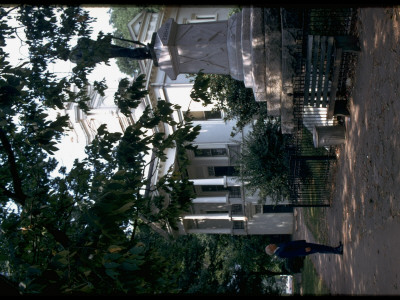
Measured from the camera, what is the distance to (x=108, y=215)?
14.1 feet

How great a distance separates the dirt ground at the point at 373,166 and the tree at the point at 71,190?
10.7 ft

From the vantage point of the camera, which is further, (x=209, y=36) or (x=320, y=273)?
(x=320, y=273)

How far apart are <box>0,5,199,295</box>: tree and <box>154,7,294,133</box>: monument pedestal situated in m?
1.97

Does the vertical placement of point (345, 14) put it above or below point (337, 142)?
above

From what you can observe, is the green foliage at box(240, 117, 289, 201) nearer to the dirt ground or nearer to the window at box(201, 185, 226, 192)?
the dirt ground

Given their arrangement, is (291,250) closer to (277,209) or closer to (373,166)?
(373,166)

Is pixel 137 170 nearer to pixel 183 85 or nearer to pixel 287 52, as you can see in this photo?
pixel 287 52

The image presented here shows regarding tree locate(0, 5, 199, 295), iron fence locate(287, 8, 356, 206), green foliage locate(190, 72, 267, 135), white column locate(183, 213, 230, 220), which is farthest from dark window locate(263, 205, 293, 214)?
tree locate(0, 5, 199, 295)

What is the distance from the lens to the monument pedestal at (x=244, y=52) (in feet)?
24.0

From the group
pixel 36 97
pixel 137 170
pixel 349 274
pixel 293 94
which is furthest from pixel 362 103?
pixel 36 97

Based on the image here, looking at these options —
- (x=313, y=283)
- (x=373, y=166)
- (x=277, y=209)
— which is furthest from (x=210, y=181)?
(x=373, y=166)

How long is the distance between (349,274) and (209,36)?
245 inches

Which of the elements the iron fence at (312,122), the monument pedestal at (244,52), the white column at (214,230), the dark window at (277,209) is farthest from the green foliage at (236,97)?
the white column at (214,230)

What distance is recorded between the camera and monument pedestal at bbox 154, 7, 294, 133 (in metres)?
7.32
